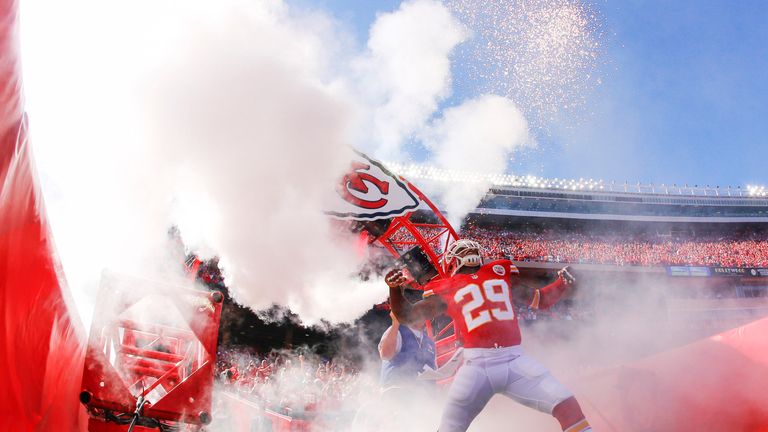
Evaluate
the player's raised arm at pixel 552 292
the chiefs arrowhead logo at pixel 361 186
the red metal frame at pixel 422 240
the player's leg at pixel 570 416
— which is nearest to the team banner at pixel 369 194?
the chiefs arrowhead logo at pixel 361 186

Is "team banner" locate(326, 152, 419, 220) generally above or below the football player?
above

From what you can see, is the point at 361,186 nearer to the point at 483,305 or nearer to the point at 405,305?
the point at 405,305

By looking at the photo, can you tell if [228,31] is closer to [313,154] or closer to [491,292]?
[313,154]

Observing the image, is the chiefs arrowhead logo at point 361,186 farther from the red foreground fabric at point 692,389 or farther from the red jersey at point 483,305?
the red foreground fabric at point 692,389

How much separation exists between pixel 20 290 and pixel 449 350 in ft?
15.7

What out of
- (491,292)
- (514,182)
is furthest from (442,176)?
(491,292)

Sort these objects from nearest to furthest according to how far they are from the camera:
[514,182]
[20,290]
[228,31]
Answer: [20,290]
[228,31]
[514,182]

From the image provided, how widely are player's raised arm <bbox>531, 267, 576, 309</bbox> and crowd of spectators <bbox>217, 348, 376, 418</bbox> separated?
4.18 m

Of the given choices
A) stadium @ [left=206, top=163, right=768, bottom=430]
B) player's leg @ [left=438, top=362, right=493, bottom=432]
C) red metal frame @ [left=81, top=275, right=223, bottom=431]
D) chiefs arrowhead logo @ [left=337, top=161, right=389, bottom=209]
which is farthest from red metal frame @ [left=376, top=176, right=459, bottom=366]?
stadium @ [left=206, top=163, right=768, bottom=430]

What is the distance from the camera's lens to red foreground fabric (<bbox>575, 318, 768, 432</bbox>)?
3.62 meters

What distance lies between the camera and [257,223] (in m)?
5.34

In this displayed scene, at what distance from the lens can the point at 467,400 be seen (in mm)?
3326

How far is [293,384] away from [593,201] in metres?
22.3

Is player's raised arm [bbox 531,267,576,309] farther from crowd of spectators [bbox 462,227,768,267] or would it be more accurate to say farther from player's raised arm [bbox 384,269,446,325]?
crowd of spectators [bbox 462,227,768,267]
